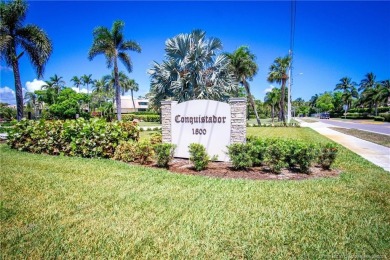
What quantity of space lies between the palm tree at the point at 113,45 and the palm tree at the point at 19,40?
11.2 metres

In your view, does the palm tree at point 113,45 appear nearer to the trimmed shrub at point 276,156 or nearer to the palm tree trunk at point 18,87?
the palm tree trunk at point 18,87

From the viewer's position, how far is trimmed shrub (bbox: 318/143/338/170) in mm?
6412

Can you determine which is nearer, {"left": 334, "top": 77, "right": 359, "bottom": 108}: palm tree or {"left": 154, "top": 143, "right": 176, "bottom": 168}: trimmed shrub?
{"left": 154, "top": 143, "right": 176, "bottom": 168}: trimmed shrub

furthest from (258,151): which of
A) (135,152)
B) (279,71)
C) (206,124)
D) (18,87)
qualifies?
(279,71)

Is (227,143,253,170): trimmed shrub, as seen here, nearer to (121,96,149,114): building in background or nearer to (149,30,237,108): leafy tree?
(149,30,237,108): leafy tree

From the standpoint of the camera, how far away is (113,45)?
25141mm

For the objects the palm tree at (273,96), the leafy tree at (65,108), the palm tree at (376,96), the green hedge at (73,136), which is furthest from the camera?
the palm tree at (273,96)

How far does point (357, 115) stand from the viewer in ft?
180

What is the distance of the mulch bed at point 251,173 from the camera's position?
586 cm

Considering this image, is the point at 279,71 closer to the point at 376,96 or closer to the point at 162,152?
the point at 376,96

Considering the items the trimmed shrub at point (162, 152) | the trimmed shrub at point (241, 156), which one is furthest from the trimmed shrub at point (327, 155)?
the trimmed shrub at point (162, 152)

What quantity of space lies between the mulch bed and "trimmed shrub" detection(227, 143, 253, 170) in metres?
0.17

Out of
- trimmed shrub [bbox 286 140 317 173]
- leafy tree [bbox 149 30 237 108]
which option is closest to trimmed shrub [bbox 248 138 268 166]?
trimmed shrub [bbox 286 140 317 173]

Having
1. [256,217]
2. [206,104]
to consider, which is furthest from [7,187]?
[206,104]
